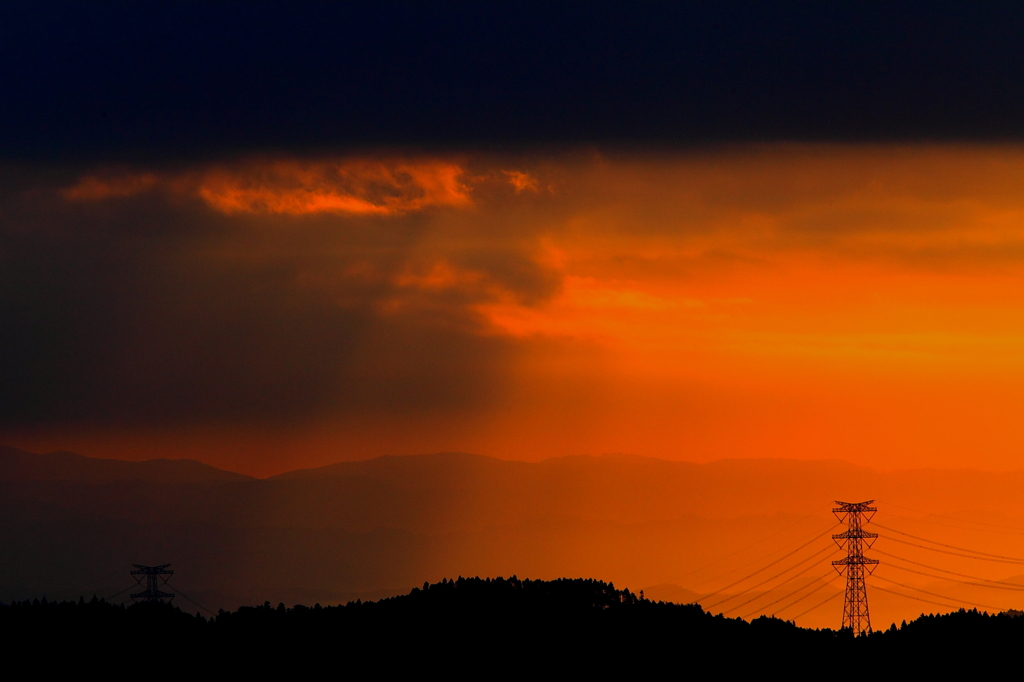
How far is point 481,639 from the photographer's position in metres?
104

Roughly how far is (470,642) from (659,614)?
661 inches

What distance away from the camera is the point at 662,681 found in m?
99.2

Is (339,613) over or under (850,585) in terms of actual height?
under

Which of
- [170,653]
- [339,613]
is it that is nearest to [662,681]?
[339,613]

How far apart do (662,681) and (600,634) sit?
29.5 feet

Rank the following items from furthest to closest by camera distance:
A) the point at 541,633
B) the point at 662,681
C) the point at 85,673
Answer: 1. the point at 541,633
2. the point at 662,681
3. the point at 85,673

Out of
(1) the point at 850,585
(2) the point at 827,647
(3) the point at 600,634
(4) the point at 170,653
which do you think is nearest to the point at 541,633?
(3) the point at 600,634

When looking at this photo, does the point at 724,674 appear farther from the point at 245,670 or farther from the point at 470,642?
the point at 245,670

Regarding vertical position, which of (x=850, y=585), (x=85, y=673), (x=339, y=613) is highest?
(x=850, y=585)

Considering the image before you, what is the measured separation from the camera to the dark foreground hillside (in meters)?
95.3

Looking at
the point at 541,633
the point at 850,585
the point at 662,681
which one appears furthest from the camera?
the point at 850,585

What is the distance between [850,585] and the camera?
182375 mm

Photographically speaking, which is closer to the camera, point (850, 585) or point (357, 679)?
point (357, 679)

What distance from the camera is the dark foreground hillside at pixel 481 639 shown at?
95.3m
